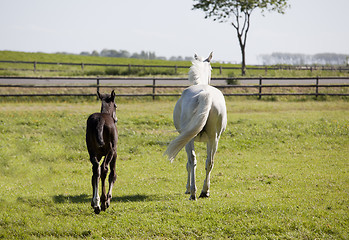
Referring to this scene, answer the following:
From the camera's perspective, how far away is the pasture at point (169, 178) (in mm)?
6562

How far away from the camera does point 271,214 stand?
6961 millimetres

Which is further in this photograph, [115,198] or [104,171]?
[115,198]

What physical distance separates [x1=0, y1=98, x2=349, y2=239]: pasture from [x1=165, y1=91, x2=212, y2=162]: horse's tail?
0.89m

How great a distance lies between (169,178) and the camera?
35.0 feet

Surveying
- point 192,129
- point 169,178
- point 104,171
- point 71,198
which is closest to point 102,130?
point 104,171

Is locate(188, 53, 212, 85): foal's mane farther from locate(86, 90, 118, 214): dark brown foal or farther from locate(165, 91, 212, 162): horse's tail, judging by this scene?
locate(86, 90, 118, 214): dark brown foal

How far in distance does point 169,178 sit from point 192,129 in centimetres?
315

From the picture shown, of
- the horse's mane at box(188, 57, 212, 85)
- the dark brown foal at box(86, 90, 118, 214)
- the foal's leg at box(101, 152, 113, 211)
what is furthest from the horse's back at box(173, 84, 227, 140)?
the foal's leg at box(101, 152, 113, 211)

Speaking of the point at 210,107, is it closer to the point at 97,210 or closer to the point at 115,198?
the point at 115,198

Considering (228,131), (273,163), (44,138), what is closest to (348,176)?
(273,163)

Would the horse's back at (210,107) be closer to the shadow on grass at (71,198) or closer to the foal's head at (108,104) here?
the foal's head at (108,104)

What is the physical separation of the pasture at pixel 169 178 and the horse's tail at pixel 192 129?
35.2 inches

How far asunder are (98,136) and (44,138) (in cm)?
896

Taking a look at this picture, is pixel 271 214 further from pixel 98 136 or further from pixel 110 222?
pixel 98 136
